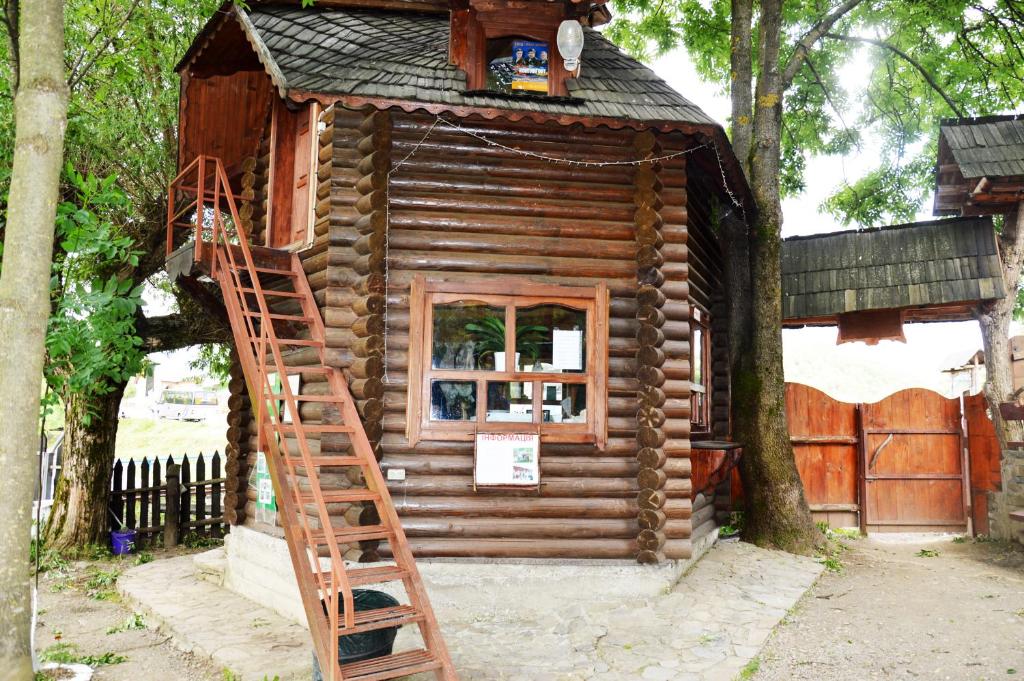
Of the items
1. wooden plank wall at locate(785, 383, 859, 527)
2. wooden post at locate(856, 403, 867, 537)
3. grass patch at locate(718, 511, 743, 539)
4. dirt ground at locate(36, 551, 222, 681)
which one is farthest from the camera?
wooden plank wall at locate(785, 383, 859, 527)

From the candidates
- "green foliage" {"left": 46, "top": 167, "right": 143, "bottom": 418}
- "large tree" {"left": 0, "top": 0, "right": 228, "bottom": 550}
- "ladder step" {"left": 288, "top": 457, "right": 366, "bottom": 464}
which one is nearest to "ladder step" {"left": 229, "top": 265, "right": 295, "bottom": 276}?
"green foliage" {"left": 46, "top": 167, "right": 143, "bottom": 418}

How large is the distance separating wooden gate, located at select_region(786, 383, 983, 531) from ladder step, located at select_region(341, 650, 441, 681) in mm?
8767

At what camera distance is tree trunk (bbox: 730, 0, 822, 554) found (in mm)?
10703

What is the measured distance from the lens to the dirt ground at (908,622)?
639 cm

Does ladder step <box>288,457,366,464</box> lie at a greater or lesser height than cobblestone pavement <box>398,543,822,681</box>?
greater

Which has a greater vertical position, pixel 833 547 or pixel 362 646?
pixel 362 646

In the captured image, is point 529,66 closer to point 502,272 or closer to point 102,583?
point 502,272

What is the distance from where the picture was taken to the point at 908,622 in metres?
7.68

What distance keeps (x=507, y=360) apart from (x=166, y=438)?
2963 cm

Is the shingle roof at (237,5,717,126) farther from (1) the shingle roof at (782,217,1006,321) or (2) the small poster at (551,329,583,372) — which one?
(1) the shingle roof at (782,217,1006,321)

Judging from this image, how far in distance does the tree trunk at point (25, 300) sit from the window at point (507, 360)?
3492 millimetres

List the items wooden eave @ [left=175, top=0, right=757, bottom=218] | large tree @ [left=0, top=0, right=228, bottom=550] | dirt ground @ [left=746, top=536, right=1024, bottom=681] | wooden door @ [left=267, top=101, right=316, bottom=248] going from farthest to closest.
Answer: large tree @ [left=0, top=0, right=228, bottom=550] < wooden door @ [left=267, top=101, right=316, bottom=248] < wooden eave @ [left=175, top=0, right=757, bottom=218] < dirt ground @ [left=746, top=536, right=1024, bottom=681]

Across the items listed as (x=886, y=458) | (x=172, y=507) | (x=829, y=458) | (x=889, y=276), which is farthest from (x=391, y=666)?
(x=886, y=458)

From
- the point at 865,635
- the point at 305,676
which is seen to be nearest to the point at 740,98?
the point at 865,635
